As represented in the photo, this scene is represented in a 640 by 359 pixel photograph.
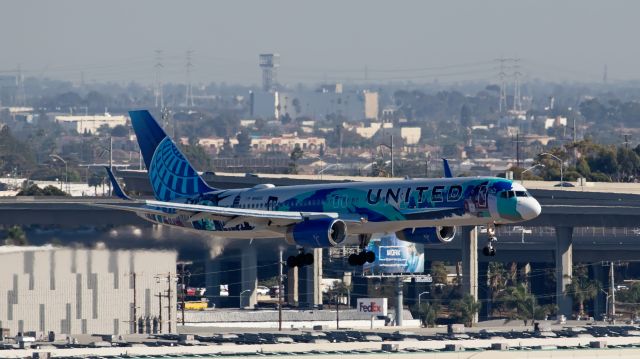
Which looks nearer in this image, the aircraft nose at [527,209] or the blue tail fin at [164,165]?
the aircraft nose at [527,209]

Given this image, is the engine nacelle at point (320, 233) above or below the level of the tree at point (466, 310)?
above

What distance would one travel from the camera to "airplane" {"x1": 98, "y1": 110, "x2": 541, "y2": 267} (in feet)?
337

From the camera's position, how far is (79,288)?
14188 cm

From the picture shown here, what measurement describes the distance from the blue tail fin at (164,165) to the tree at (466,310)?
7173cm

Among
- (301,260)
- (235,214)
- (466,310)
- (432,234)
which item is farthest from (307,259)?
(466,310)

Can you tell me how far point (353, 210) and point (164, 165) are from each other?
21.2 m

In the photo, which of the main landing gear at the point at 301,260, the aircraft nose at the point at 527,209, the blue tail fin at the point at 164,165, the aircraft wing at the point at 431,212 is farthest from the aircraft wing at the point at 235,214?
the aircraft nose at the point at 527,209

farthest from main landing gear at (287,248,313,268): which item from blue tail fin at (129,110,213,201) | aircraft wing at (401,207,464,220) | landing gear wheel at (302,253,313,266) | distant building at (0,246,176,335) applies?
distant building at (0,246,176,335)

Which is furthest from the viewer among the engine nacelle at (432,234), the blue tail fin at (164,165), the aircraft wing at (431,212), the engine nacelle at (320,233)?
the blue tail fin at (164,165)

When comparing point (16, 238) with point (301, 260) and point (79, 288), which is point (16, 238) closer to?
point (79, 288)

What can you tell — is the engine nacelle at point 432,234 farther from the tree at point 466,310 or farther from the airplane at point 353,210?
the tree at point 466,310

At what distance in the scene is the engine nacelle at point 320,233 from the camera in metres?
107

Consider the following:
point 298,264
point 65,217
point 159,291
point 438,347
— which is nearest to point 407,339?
point 438,347

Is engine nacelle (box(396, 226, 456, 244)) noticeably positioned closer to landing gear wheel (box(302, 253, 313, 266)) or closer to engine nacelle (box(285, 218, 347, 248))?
engine nacelle (box(285, 218, 347, 248))
